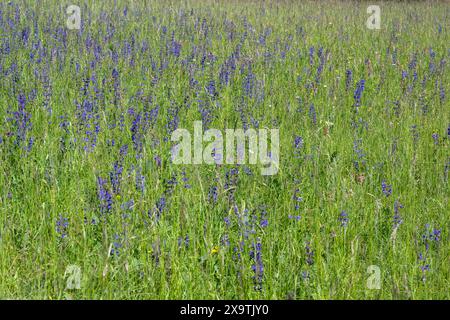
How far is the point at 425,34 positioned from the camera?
746cm

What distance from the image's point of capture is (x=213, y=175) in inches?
116

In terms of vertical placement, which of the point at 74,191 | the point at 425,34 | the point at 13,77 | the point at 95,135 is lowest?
the point at 74,191

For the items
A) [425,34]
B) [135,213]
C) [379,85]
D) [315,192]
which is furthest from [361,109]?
[425,34]

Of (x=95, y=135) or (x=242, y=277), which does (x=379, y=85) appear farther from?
(x=242, y=277)

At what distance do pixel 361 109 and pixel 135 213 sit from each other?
2.29 m

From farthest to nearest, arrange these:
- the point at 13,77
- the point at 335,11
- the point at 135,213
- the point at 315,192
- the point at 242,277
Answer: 1. the point at 335,11
2. the point at 13,77
3. the point at 315,192
4. the point at 135,213
5. the point at 242,277

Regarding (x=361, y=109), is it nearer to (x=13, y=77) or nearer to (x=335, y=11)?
(x=13, y=77)

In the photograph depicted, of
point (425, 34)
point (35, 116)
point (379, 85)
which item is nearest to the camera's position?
point (35, 116)

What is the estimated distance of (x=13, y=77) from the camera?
4086mm

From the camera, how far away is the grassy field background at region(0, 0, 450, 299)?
2.20m

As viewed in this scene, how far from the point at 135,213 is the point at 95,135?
789 millimetres

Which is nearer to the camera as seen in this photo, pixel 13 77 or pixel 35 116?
pixel 35 116

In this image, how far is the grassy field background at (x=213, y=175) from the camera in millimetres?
2195

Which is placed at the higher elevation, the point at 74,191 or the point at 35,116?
the point at 35,116
